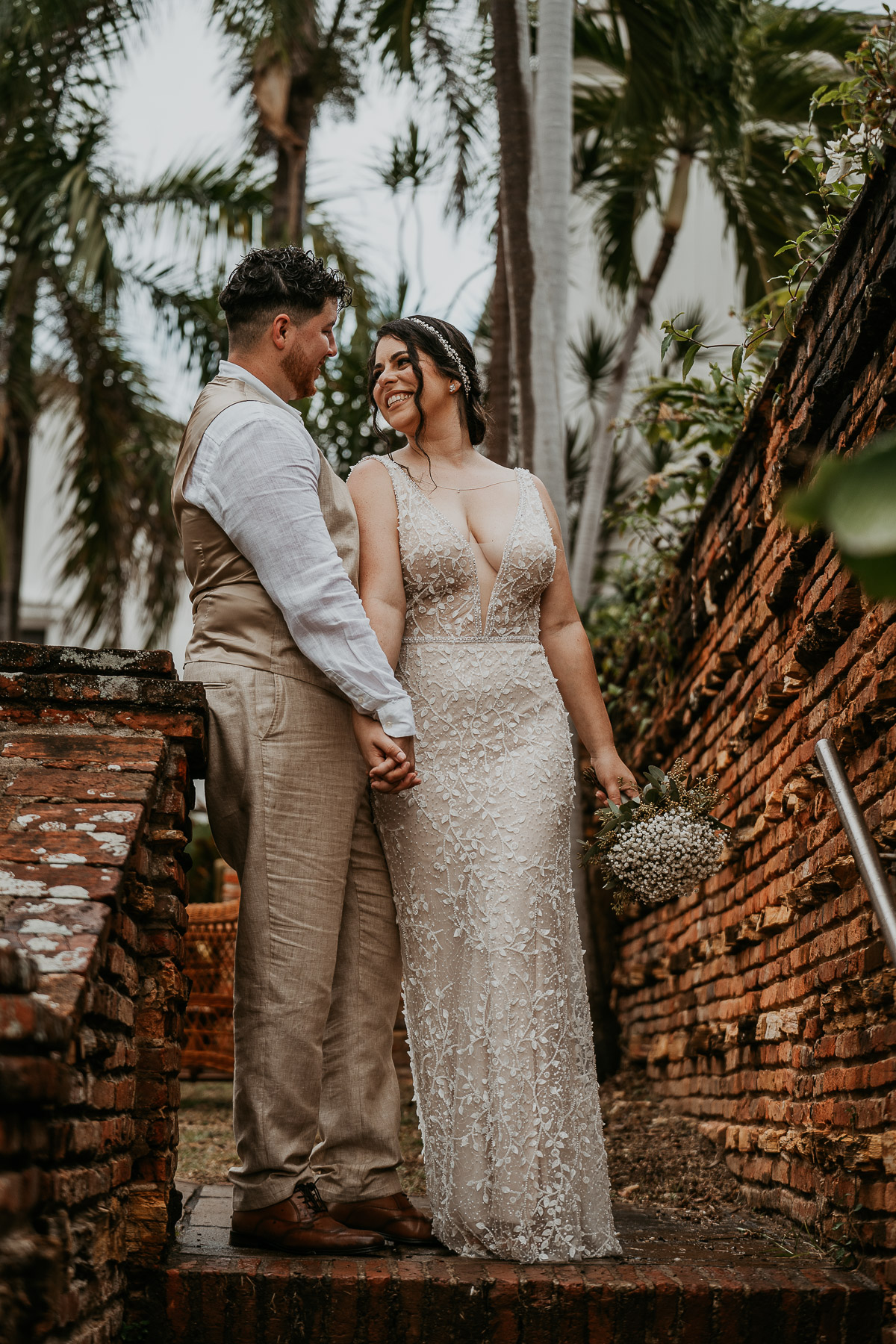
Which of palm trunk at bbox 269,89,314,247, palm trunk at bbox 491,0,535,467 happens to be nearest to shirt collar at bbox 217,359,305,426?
palm trunk at bbox 491,0,535,467

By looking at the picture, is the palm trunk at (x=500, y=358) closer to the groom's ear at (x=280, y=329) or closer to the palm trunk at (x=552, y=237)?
the palm trunk at (x=552, y=237)

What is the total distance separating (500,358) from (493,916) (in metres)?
4.94

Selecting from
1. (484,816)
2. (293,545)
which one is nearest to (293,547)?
(293,545)

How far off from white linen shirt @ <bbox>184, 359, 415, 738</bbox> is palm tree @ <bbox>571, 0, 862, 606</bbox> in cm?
509

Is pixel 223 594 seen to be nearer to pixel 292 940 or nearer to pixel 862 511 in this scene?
pixel 292 940

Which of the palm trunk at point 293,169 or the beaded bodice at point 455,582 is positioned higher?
the palm trunk at point 293,169

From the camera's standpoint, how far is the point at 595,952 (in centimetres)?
646

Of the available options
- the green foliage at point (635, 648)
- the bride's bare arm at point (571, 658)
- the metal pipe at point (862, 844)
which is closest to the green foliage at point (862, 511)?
the metal pipe at point (862, 844)

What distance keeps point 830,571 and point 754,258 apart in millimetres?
8355

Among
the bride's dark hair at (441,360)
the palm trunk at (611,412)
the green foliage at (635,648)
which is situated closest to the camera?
the bride's dark hair at (441,360)

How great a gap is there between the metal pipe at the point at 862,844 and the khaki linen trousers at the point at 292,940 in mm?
1053

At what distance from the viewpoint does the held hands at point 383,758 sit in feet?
9.00

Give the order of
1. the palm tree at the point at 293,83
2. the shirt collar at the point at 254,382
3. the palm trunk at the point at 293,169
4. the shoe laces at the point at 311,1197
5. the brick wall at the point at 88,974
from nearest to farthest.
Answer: the brick wall at the point at 88,974 < the shoe laces at the point at 311,1197 < the shirt collar at the point at 254,382 < the palm tree at the point at 293,83 < the palm trunk at the point at 293,169

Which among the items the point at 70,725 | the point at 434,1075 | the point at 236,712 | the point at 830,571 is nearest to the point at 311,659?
the point at 236,712
